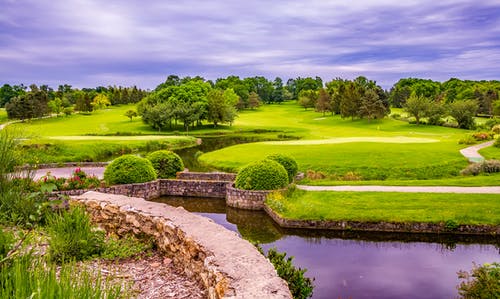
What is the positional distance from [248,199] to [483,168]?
48.0 ft

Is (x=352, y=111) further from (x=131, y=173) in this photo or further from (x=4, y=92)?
(x=4, y=92)

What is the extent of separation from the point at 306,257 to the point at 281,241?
2012mm

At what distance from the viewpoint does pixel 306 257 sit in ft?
43.3

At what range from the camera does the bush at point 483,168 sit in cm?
2442

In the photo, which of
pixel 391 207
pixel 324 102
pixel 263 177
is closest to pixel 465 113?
pixel 324 102

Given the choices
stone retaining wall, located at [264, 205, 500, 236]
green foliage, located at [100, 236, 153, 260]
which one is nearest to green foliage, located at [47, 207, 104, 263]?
green foliage, located at [100, 236, 153, 260]

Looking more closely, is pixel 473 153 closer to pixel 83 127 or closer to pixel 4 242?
pixel 4 242

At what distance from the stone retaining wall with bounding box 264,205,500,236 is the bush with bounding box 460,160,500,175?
1109 centimetres

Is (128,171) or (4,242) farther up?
(4,242)

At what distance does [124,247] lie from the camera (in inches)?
323

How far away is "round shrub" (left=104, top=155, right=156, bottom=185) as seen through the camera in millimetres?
21797

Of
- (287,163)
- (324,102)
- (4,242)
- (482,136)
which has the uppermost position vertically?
(324,102)

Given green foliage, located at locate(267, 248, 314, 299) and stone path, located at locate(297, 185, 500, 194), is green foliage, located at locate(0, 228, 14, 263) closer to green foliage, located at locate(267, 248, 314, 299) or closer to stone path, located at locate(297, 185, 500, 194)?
green foliage, located at locate(267, 248, 314, 299)

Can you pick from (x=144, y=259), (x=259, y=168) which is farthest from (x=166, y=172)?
(x=144, y=259)
